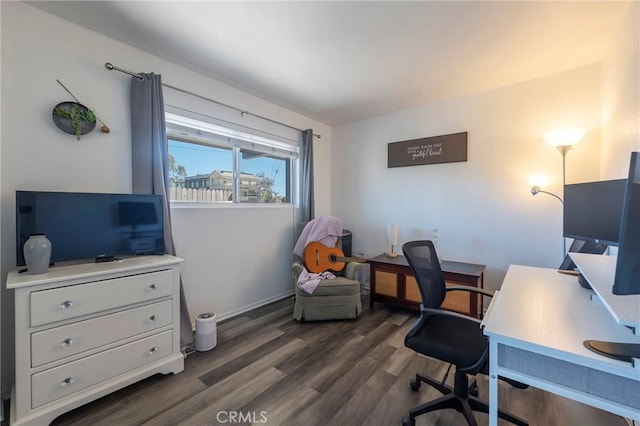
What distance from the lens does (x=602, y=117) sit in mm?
2342

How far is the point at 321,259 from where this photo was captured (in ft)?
10.5

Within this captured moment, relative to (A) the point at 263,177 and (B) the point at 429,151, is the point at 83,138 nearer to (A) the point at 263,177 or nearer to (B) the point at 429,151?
(A) the point at 263,177

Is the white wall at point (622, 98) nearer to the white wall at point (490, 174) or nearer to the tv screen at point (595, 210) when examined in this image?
the white wall at point (490, 174)

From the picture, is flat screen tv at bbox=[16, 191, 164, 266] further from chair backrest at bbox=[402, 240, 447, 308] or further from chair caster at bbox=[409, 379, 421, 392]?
chair caster at bbox=[409, 379, 421, 392]

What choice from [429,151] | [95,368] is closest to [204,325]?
[95,368]

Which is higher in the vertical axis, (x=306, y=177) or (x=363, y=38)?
(x=363, y=38)

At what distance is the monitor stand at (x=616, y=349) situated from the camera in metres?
0.83

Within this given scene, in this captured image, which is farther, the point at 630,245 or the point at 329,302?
the point at 329,302

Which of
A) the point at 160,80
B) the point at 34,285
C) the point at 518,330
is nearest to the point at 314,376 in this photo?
the point at 518,330

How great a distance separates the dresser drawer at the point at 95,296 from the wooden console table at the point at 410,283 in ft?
7.34

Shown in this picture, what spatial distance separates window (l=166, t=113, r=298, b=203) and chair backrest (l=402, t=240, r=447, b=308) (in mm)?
2140

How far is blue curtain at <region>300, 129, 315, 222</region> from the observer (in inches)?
145

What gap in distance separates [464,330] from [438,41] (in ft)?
6.98

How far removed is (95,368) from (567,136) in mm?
3996
